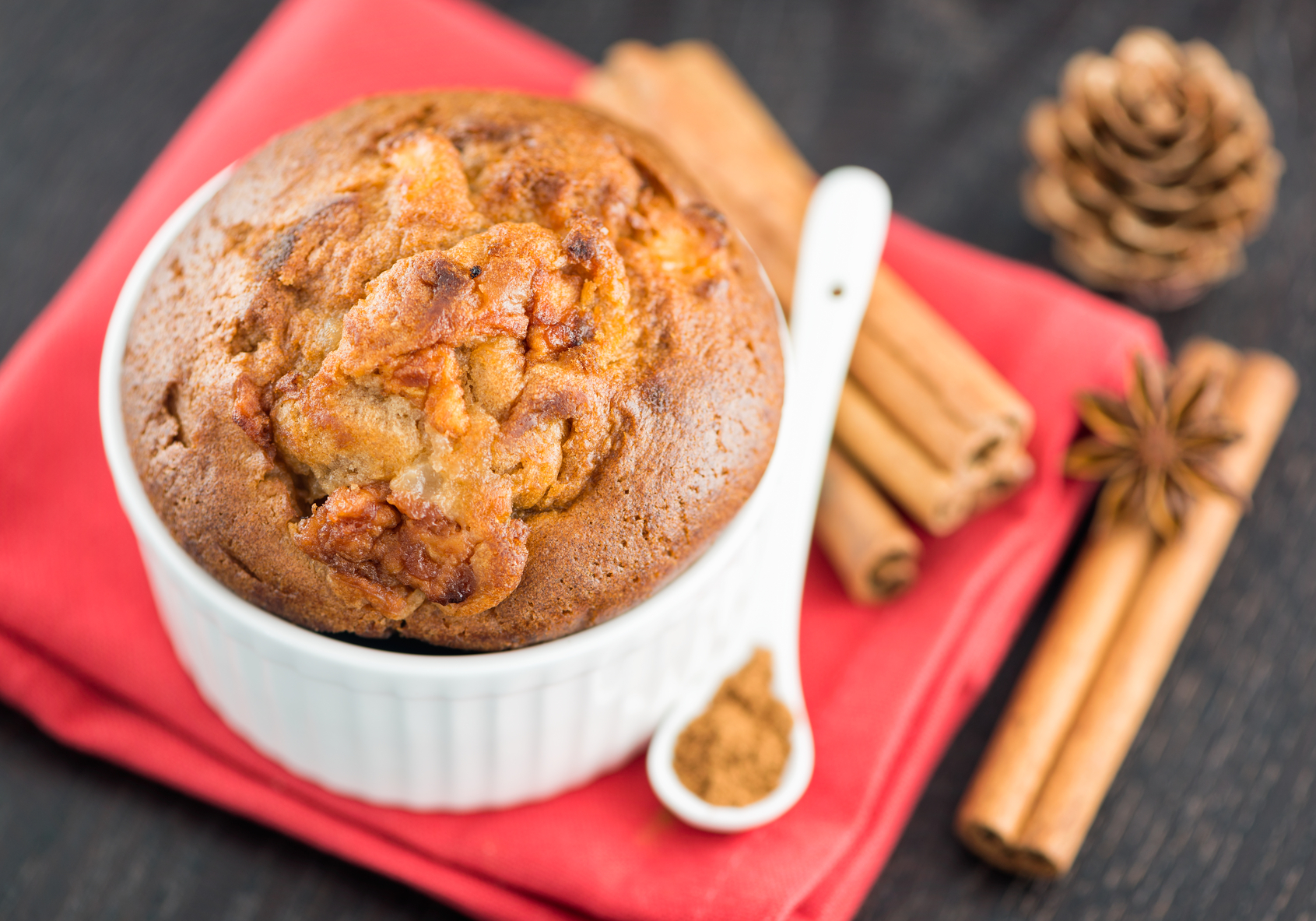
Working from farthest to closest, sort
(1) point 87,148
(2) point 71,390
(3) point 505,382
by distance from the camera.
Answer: (1) point 87,148, (2) point 71,390, (3) point 505,382

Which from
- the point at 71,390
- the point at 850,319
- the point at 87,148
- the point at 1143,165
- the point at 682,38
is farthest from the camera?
the point at 682,38

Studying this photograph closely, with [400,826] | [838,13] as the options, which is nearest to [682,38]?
[838,13]

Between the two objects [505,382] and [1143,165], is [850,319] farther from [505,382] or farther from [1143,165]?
[1143,165]

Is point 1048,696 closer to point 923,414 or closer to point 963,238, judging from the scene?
point 923,414

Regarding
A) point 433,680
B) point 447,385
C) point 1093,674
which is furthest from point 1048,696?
point 447,385

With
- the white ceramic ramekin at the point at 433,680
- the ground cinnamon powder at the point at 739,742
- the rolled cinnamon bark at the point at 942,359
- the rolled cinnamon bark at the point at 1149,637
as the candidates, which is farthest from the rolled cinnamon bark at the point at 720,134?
the rolled cinnamon bark at the point at 1149,637

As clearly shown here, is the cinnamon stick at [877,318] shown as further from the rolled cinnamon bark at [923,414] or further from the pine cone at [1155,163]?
the pine cone at [1155,163]

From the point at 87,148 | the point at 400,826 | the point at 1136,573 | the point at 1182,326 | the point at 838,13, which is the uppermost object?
the point at 838,13
